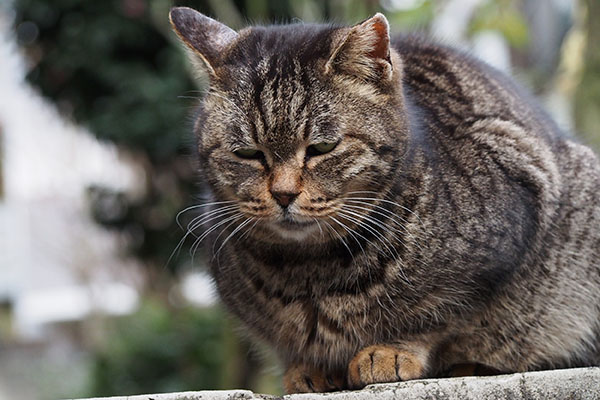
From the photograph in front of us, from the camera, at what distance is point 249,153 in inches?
91.0

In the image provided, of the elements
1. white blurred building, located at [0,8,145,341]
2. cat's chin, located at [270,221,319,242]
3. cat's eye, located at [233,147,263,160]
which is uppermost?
cat's eye, located at [233,147,263,160]

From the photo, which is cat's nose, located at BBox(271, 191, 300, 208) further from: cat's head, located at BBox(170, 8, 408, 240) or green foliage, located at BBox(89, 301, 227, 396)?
green foliage, located at BBox(89, 301, 227, 396)

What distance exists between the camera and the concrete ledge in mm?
2004

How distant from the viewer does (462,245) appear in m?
2.40

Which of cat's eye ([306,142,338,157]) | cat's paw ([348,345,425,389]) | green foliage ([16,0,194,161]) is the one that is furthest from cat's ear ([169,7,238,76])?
green foliage ([16,0,194,161])

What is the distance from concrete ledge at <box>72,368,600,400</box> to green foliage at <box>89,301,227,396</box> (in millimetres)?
4132

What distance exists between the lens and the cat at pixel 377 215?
229 centimetres

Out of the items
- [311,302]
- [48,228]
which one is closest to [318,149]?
[311,302]

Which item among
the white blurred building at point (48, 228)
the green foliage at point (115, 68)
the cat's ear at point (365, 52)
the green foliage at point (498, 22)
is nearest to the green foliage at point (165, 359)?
the white blurred building at point (48, 228)

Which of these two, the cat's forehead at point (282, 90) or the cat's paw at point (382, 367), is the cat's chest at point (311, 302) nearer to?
the cat's paw at point (382, 367)

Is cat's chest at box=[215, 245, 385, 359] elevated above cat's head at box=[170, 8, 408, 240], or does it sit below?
below

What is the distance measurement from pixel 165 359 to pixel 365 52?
4560 millimetres

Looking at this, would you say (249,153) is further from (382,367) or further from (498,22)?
(498,22)

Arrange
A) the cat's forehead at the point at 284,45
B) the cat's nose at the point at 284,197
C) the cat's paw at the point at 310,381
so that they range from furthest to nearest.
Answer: the cat's paw at the point at 310,381, the cat's forehead at the point at 284,45, the cat's nose at the point at 284,197
